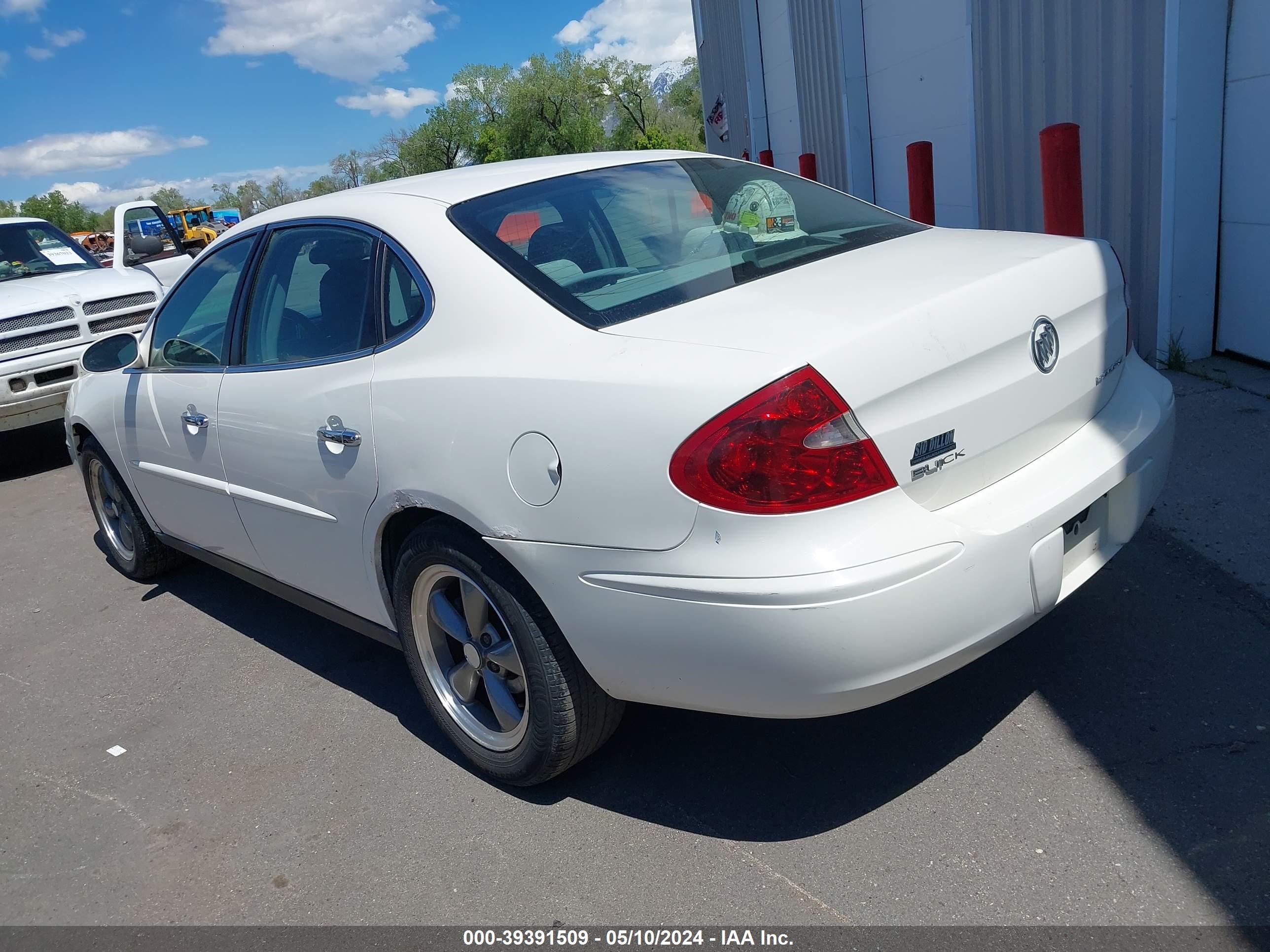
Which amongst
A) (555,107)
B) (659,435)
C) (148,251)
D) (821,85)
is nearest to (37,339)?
(148,251)

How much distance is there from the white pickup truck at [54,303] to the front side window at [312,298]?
3.96 meters

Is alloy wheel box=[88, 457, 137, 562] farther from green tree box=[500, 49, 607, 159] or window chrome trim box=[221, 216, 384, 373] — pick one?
green tree box=[500, 49, 607, 159]

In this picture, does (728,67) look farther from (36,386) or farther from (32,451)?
(36,386)

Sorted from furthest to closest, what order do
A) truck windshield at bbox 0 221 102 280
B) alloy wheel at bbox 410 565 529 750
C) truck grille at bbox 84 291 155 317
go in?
truck windshield at bbox 0 221 102 280, truck grille at bbox 84 291 155 317, alloy wheel at bbox 410 565 529 750

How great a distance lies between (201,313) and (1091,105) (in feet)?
16.4

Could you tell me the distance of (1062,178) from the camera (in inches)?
214

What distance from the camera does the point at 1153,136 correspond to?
5.56 metres

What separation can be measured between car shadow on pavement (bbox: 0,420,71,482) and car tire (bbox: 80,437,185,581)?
344 cm

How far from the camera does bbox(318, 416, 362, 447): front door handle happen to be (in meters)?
2.98

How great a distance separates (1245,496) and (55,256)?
31.0ft

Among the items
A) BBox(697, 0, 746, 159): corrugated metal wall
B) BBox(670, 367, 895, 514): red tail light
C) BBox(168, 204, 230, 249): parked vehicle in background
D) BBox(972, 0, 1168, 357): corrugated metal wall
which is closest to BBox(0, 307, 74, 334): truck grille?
BBox(972, 0, 1168, 357): corrugated metal wall

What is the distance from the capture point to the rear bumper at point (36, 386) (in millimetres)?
7633

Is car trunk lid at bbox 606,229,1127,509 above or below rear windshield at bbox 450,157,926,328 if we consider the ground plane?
below

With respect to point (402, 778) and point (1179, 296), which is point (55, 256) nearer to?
point (402, 778)
